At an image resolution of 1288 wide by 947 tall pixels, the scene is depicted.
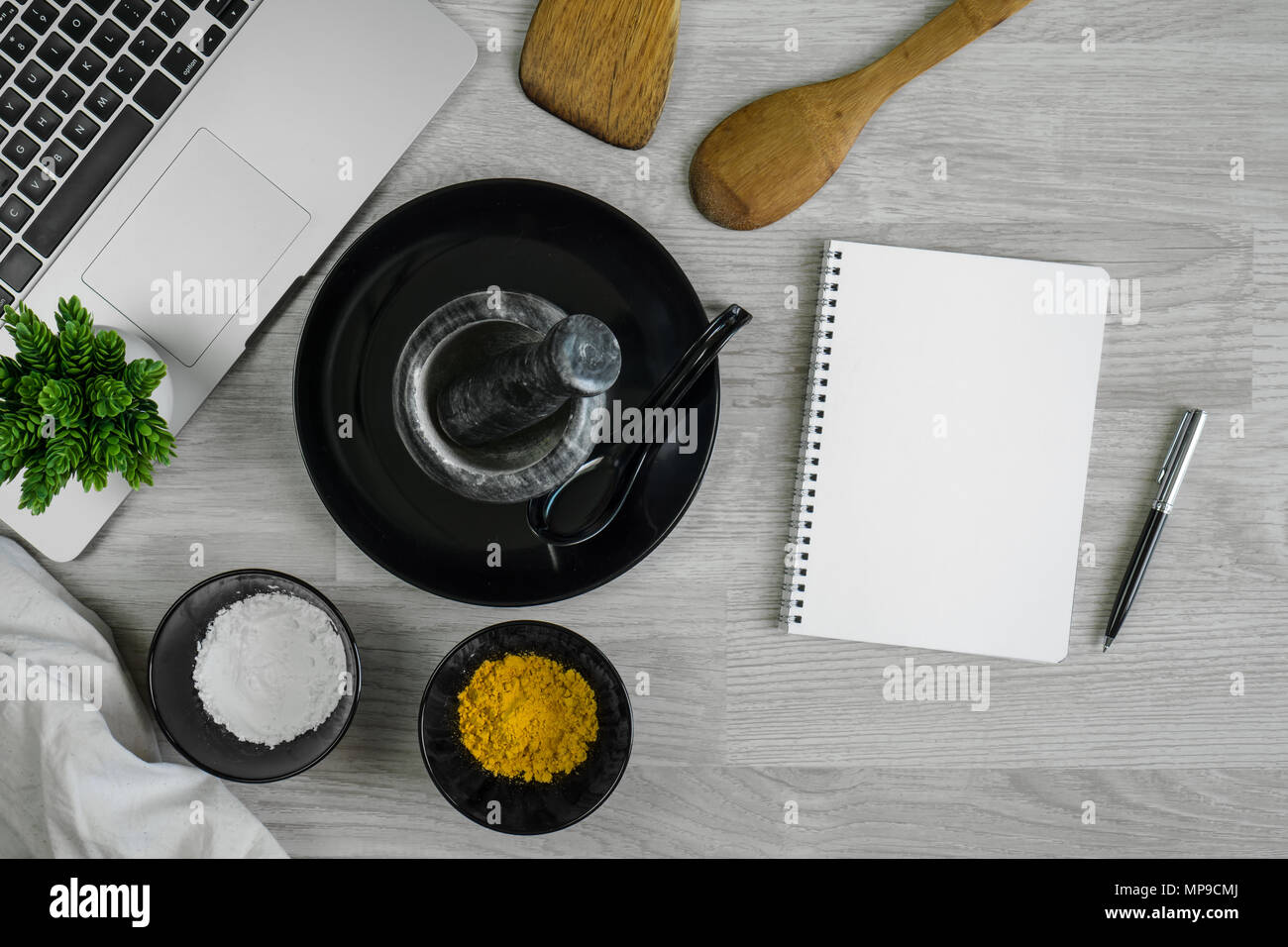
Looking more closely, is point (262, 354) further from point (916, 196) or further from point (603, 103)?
point (916, 196)

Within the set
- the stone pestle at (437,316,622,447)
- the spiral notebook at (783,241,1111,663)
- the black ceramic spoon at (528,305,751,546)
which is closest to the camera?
the stone pestle at (437,316,622,447)

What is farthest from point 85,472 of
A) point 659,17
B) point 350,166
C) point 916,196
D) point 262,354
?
point 916,196

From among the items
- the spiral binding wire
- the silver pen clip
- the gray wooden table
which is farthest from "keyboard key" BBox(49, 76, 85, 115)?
the silver pen clip

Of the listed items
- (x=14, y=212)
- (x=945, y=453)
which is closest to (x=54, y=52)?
(x=14, y=212)

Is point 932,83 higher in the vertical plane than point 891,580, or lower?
higher

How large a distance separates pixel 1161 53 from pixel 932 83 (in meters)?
0.21

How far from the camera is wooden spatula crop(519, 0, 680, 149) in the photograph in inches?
28.6

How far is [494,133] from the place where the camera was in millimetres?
746

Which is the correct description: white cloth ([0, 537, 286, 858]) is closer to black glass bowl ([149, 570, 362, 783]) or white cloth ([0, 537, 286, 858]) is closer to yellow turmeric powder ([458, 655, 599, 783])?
black glass bowl ([149, 570, 362, 783])

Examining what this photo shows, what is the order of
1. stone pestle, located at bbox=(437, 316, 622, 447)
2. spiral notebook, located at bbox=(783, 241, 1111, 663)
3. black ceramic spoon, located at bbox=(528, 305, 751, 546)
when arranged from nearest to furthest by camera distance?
stone pestle, located at bbox=(437, 316, 622, 447), black ceramic spoon, located at bbox=(528, 305, 751, 546), spiral notebook, located at bbox=(783, 241, 1111, 663)

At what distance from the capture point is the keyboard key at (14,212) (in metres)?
0.67

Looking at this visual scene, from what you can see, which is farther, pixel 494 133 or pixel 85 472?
pixel 494 133

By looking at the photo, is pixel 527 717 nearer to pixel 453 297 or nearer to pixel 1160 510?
pixel 453 297
